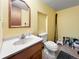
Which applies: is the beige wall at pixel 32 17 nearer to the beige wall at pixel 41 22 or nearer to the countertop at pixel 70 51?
the beige wall at pixel 41 22

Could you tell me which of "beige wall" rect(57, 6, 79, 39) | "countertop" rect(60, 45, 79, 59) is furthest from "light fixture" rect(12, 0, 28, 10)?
"beige wall" rect(57, 6, 79, 39)

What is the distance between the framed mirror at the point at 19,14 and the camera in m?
1.79

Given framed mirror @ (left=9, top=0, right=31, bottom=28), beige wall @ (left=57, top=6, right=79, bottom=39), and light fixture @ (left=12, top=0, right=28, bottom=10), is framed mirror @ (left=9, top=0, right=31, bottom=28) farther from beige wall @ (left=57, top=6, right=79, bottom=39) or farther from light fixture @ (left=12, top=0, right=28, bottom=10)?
beige wall @ (left=57, top=6, right=79, bottom=39)

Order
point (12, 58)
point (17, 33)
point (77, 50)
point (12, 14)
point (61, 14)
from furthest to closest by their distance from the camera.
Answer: point (61, 14)
point (77, 50)
point (17, 33)
point (12, 14)
point (12, 58)

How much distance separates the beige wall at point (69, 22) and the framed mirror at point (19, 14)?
2.07 meters

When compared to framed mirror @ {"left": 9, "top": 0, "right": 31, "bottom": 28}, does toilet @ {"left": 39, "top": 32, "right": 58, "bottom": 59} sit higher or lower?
lower

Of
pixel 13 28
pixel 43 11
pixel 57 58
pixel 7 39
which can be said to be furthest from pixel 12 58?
pixel 43 11

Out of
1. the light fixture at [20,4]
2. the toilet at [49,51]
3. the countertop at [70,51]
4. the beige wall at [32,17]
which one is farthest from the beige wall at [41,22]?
the countertop at [70,51]

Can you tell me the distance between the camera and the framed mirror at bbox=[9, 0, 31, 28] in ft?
5.86

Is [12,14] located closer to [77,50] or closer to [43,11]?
[43,11]

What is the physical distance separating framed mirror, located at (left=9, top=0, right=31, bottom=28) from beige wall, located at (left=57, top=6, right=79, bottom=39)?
2.07 m

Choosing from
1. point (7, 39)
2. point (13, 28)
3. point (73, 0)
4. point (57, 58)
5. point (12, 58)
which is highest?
point (73, 0)

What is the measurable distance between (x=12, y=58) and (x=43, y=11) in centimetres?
233

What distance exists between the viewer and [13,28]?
1.85m
